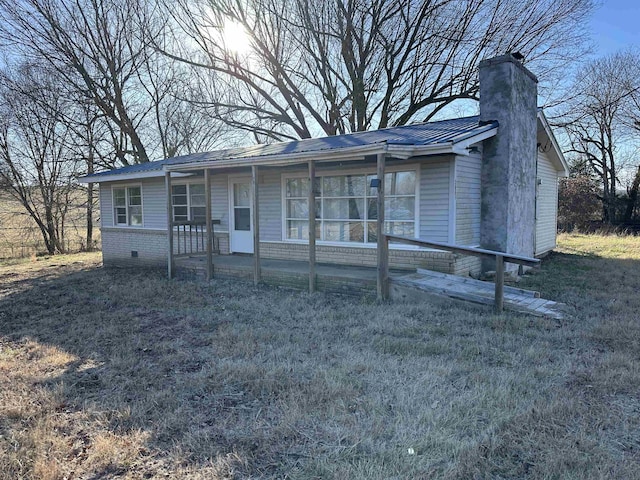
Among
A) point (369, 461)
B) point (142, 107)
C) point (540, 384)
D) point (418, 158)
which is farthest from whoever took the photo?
point (142, 107)

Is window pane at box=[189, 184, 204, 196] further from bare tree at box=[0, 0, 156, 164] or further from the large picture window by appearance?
bare tree at box=[0, 0, 156, 164]

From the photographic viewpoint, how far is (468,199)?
8.48 meters

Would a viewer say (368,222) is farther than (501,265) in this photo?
Yes

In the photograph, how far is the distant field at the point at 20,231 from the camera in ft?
66.1

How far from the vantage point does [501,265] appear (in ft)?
19.3

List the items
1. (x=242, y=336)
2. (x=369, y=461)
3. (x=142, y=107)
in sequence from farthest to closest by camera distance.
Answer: (x=142, y=107) → (x=242, y=336) → (x=369, y=461)

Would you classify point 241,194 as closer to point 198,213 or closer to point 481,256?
point 198,213

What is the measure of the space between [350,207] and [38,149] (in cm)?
1706

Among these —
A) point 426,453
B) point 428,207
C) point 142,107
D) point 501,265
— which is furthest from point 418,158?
point 142,107

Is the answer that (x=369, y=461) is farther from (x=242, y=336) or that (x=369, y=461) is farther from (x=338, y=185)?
(x=338, y=185)

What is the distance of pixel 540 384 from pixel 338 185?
6459mm

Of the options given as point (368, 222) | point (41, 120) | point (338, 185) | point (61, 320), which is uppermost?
point (41, 120)

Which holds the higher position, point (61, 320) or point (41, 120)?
point (41, 120)

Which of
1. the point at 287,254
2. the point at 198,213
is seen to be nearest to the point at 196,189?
the point at 198,213
